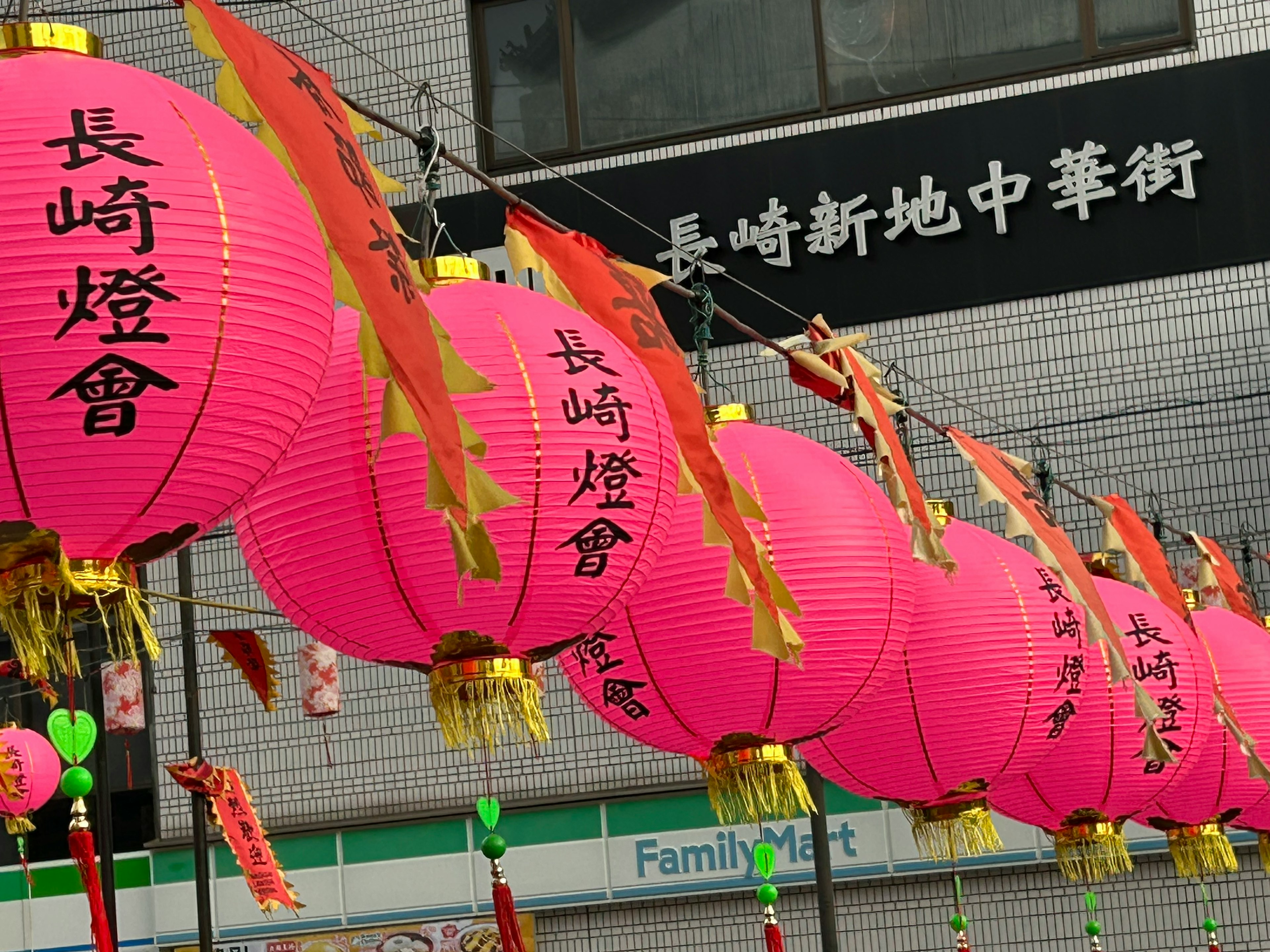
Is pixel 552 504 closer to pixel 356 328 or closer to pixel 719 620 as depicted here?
pixel 356 328

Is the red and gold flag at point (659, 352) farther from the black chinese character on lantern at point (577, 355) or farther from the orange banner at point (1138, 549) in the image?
the orange banner at point (1138, 549)

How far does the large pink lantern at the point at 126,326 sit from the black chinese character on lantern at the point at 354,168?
302mm

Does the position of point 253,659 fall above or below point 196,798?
above

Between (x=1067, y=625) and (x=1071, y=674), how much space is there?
0.13 metres

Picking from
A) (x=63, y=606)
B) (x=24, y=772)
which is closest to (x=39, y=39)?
(x=63, y=606)

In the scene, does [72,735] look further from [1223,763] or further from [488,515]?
[1223,763]

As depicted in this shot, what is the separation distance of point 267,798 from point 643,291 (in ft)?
24.6

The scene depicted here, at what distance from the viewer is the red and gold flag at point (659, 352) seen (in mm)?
3881

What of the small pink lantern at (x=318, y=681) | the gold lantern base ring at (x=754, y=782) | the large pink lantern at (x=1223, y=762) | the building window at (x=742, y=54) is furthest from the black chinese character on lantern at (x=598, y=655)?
the building window at (x=742, y=54)

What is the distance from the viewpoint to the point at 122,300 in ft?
8.11

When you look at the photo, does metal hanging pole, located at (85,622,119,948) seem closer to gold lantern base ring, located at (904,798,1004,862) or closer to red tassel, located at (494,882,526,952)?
gold lantern base ring, located at (904,798,1004,862)

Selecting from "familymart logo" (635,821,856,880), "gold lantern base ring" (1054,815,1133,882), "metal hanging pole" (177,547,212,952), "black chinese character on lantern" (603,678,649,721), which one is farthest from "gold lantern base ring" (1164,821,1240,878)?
A: "metal hanging pole" (177,547,212,952)

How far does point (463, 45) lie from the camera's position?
11180 millimetres

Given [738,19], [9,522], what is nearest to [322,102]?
[9,522]
